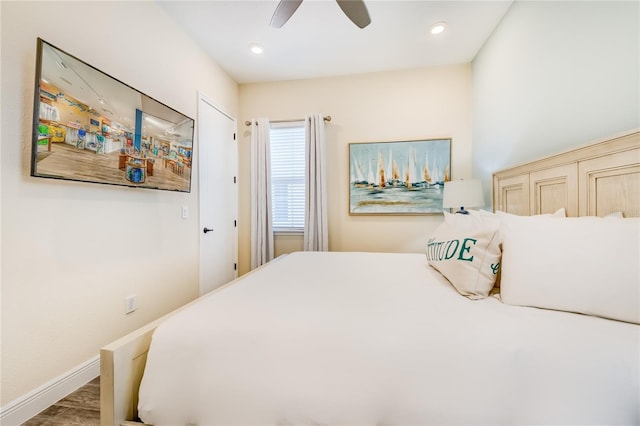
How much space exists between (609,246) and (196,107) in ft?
10.2

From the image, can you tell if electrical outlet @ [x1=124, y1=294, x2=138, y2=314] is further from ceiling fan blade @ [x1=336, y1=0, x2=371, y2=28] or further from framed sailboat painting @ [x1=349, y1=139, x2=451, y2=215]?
ceiling fan blade @ [x1=336, y1=0, x2=371, y2=28]

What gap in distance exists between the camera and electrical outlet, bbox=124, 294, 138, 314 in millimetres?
1829

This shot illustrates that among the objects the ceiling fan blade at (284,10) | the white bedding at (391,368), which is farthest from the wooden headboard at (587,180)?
the ceiling fan blade at (284,10)

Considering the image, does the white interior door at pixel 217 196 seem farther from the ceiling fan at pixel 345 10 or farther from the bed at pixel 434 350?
the bed at pixel 434 350

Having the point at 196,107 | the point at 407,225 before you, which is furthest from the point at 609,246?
the point at 196,107

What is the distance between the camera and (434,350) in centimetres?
77

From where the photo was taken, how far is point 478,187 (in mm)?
2336

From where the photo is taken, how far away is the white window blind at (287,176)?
3.31 metres

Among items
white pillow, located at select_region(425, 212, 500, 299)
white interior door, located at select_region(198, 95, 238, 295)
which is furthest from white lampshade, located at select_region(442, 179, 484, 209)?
white interior door, located at select_region(198, 95, 238, 295)

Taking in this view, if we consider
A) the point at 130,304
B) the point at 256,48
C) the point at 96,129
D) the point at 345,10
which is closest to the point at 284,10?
the point at 345,10

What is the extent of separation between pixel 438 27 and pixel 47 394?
3852 millimetres

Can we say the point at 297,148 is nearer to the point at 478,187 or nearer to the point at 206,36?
the point at 206,36

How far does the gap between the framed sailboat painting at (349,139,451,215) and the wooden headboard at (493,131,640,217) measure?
1103mm

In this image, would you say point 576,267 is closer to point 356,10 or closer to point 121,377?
point 121,377
